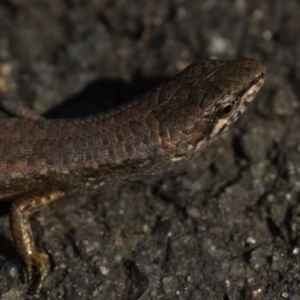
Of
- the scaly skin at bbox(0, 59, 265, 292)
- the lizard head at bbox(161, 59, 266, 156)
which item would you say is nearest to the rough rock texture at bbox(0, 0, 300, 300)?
the scaly skin at bbox(0, 59, 265, 292)

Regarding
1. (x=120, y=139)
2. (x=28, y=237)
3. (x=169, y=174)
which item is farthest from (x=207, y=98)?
(x=28, y=237)

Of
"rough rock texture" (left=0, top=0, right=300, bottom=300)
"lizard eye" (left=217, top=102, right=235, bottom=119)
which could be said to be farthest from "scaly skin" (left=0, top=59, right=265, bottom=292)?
"rough rock texture" (left=0, top=0, right=300, bottom=300)

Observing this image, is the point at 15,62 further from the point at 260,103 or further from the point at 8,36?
the point at 260,103

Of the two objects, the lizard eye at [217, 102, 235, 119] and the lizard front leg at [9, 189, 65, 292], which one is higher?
the lizard eye at [217, 102, 235, 119]

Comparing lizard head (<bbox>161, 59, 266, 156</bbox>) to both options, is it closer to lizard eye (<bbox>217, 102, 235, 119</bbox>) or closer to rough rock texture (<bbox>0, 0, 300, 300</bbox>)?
lizard eye (<bbox>217, 102, 235, 119</bbox>)

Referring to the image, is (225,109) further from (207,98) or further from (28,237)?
(28,237)

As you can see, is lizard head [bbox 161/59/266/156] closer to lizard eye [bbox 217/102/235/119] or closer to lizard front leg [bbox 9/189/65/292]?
lizard eye [bbox 217/102/235/119]

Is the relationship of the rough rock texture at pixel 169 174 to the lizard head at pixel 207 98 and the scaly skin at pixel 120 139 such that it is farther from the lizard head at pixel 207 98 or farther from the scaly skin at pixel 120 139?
the lizard head at pixel 207 98
